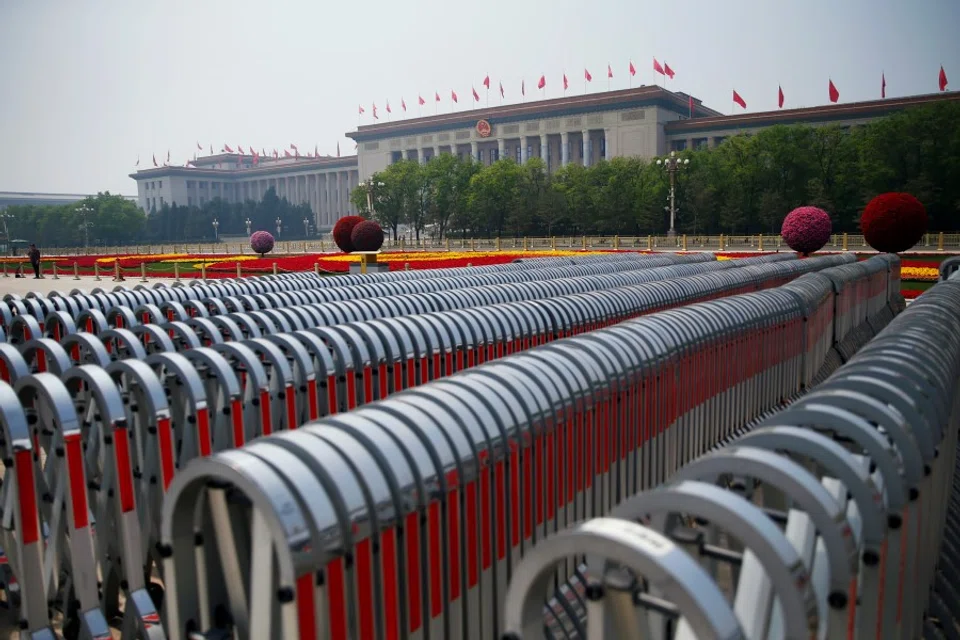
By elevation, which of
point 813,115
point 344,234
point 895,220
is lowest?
point 895,220

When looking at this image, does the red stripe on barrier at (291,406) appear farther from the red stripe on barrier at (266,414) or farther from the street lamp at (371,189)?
the street lamp at (371,189)

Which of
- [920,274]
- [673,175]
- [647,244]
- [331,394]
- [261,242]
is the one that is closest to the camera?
[331,394]

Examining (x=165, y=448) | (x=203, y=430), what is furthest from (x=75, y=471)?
(x=203, y=430)

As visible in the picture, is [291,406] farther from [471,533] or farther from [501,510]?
[471,533]

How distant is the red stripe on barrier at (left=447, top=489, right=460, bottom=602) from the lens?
11.5 feet

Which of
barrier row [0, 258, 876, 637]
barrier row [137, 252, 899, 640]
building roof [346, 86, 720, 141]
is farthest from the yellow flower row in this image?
building roof [346, 86, 720, 141]

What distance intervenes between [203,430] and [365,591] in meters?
2.38

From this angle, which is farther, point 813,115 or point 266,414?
point 813,115

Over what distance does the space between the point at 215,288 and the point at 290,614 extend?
458 inches

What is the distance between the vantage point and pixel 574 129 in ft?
287

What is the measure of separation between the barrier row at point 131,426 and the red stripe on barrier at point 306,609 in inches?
78.5

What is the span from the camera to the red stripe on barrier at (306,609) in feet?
8.80

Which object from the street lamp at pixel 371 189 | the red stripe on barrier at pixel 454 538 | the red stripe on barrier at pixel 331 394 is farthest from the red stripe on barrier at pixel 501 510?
the street lamp at pixel 371 189

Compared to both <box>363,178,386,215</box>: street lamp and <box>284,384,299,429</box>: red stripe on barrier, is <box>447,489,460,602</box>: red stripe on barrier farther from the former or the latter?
<box>363,178,386,215</box>: street lamp
